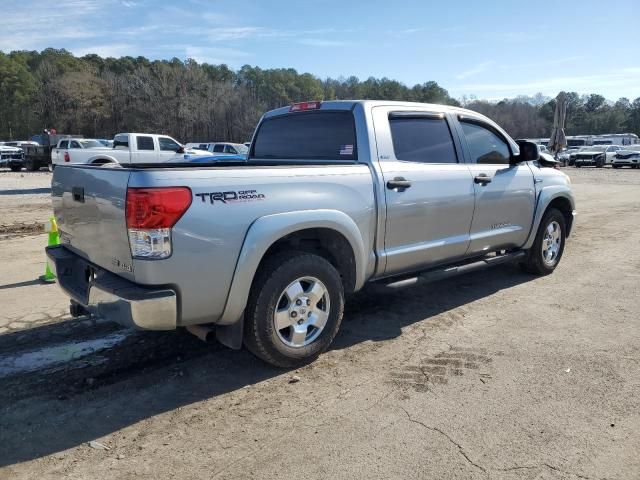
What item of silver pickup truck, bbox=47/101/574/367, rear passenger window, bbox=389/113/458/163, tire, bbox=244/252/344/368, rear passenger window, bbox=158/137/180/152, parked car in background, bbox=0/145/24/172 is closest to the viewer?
silver pickup truck, bbox=47/101/574/367

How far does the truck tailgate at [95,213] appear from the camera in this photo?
9.84ft

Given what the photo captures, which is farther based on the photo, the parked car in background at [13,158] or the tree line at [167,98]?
the tree line at [167,98]

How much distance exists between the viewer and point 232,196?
3.10 meters

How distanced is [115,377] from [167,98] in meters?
A: 66.2

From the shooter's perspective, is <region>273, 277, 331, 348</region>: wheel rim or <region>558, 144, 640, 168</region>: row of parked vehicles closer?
<region>273, 277, 331, 348</region>: wheel rim

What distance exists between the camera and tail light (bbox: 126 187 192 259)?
9.31ft

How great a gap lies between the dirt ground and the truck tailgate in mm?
894

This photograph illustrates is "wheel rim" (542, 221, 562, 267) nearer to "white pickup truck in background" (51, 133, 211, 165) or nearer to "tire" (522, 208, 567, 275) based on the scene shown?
"tire" (522, 208, 567, 275)

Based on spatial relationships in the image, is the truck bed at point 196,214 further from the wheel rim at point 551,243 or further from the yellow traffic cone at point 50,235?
the wheel rim at point 551,243

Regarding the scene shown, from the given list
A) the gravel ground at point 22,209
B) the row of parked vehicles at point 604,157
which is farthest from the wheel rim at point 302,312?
the row of parked vehicles at point 604,157

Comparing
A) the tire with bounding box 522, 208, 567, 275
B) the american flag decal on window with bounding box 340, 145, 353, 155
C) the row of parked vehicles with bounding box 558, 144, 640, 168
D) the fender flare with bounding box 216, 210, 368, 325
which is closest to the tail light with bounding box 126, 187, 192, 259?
the fender flare with bounding box 216, 210, 368, 325

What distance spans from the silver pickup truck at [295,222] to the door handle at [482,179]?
6cm

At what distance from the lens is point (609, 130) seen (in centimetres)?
9088

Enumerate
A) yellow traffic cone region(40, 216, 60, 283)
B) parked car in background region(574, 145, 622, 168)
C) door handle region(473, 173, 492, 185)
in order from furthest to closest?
parked car in background region(574, 145, 622, 168) < yellow traffic cone region(40, 216, 60, 283) < door handle region(473, 173, 492, 185)
